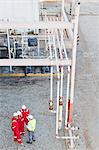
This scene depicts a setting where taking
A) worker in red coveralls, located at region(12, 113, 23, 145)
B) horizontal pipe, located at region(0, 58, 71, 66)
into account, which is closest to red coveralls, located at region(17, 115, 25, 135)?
worker in red coveralls, located at region(12, 113, 23, 145)

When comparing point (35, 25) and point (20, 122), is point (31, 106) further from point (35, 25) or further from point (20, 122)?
point (35, 25)

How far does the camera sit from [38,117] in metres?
11.6

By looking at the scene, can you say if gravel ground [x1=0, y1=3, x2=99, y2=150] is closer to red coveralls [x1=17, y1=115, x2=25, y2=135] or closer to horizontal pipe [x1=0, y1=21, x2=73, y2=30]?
red coveralls [x1=17, y1=115, x2=25, y2=135]

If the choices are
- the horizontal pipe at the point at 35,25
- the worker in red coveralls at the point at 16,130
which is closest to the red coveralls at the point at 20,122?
the worker in red coveralls at the point at 16,130

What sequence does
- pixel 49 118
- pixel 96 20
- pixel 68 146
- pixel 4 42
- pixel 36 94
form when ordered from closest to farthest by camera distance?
pixel 68 146
pixel 49 118
pixel 36 94
pixel 4 42
pixel 96 20

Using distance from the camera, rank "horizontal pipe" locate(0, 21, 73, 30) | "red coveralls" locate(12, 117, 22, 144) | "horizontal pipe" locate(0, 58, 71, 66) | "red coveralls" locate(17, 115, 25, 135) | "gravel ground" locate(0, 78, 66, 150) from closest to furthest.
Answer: "horizontal pipe" locate(0, 21, 73, 30) → "horizontal pipe" locate(0, 58, 71, 66) → "red coveralls" locate(12, 117, 22, 144) → "red coveralls" locate(17, 115, 25, 135) → "gravel ground" locate(0, 78, 66, 150)

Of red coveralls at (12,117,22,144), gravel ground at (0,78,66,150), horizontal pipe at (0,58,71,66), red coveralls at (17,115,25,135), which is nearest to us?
horizontal pipe at (0,58,71,66)

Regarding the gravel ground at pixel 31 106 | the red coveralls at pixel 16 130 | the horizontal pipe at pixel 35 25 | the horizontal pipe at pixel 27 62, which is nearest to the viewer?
the horizontal pipe at pixel 35 25

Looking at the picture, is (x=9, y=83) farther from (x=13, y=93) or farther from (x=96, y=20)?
(x=96, y=20)

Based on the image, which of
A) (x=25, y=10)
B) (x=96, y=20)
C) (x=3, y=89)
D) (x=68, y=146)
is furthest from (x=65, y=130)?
(x=96, y=20)

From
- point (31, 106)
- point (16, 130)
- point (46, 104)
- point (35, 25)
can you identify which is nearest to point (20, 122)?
point (16, 130)

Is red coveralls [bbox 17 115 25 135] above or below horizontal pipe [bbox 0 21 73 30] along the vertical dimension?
below

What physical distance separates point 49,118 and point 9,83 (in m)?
2.83

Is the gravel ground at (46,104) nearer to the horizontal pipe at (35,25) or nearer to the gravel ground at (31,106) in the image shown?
the gravel ground at (31,106)
